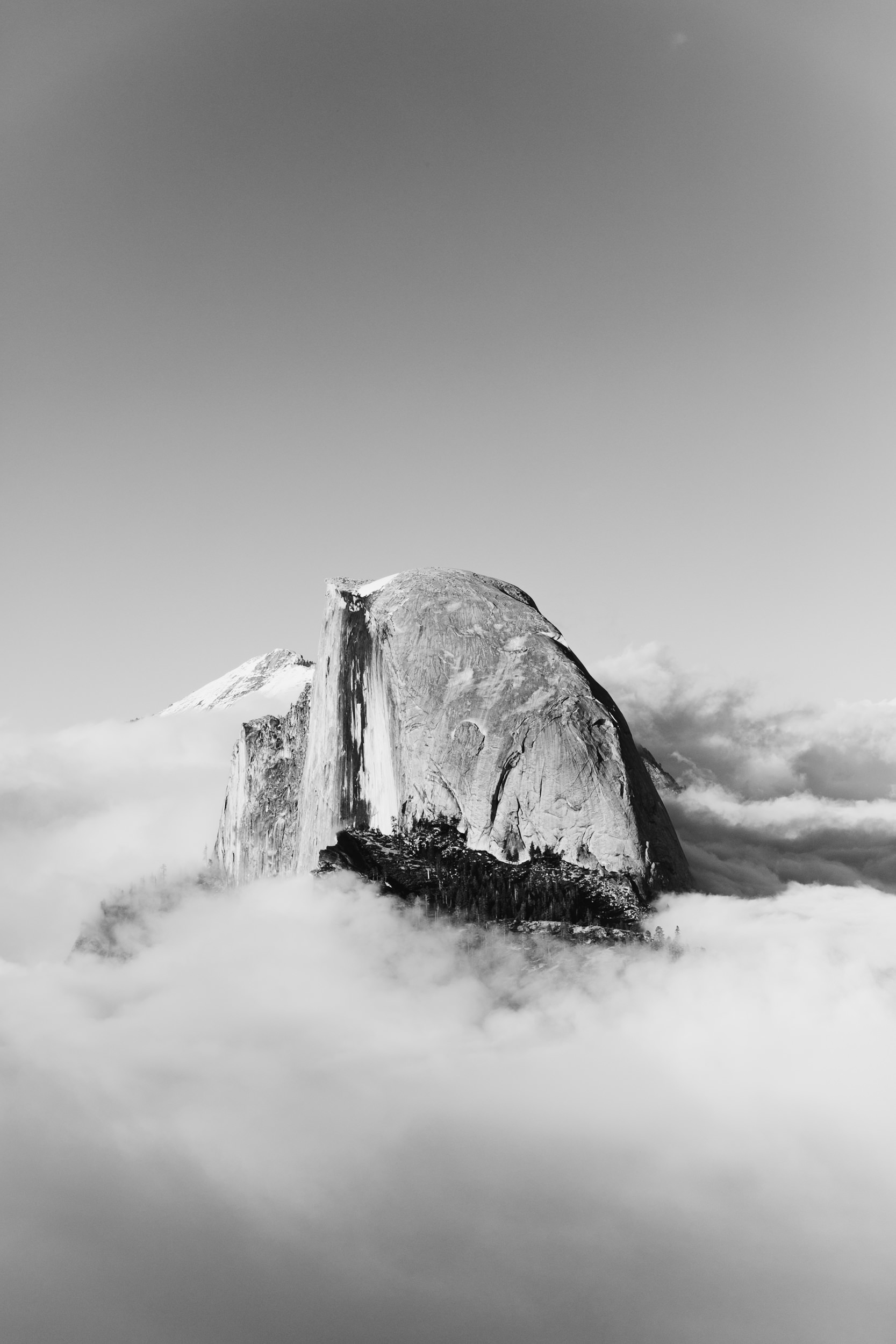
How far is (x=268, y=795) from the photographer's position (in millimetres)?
125188

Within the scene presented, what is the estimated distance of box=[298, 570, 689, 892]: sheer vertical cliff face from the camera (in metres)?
95.3

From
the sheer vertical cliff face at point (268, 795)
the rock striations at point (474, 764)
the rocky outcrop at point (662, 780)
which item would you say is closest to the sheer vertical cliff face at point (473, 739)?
the rock striations at point (474, 764)

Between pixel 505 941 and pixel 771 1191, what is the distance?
77.3m

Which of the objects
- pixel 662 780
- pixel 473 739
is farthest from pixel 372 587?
pixel 662 780

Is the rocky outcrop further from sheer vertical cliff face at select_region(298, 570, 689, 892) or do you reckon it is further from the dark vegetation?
the dark vegetation

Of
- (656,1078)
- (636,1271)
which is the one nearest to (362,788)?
(656,1078)

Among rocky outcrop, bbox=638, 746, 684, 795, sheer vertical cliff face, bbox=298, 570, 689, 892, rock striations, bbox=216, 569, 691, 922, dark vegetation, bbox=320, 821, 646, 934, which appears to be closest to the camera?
dark vegetation, bbox=320, 821, 646, 934

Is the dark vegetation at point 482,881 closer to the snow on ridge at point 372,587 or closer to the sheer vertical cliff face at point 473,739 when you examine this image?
the sheer vertical cliff face at point 473,739

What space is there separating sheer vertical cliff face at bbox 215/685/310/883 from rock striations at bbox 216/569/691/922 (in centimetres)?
997

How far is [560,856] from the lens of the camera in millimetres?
94562

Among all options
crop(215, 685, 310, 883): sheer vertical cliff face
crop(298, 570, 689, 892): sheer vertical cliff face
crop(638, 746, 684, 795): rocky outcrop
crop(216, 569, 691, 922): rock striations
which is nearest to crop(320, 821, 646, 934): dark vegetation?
crop(216, 569, 691, 922): rock striations

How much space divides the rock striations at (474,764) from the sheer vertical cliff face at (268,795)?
32.7 feet

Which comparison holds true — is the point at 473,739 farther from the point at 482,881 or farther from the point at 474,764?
the point at 482,881

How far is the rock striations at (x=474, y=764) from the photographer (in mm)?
95062
